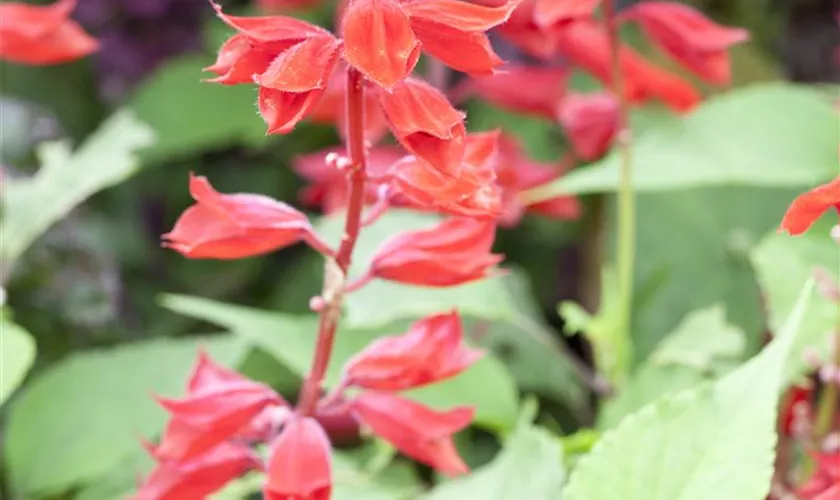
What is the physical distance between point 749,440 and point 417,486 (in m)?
0.39

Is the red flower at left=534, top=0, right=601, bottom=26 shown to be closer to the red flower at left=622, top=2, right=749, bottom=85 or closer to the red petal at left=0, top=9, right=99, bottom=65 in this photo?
the red flower at left=622, top=2, right=749, bottom=85

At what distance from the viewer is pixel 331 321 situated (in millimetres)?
485

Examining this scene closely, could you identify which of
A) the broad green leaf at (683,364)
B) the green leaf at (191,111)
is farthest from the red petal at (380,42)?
the green leaf at (191,111)

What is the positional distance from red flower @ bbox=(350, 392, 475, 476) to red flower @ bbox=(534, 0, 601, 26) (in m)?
0.22

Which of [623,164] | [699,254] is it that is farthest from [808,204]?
[699,254]

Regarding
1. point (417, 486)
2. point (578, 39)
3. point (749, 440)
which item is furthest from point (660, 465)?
point (578, 39)

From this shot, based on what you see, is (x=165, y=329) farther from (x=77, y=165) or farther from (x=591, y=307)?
(x=591, y=307)

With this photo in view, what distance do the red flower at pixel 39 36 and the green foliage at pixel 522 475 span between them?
361mm

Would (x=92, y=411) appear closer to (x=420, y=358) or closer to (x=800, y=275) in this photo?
(x=420, y=358)

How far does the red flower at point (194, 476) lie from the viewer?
1.62 ft

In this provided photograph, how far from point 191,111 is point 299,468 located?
74cm

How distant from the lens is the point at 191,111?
1133 millimetres

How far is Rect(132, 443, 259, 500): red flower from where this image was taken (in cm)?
49

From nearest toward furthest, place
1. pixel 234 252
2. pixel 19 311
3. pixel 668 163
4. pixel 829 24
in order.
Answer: pixel 234 252
pixel 668 163
pixel 19 311
pixel 829 24
